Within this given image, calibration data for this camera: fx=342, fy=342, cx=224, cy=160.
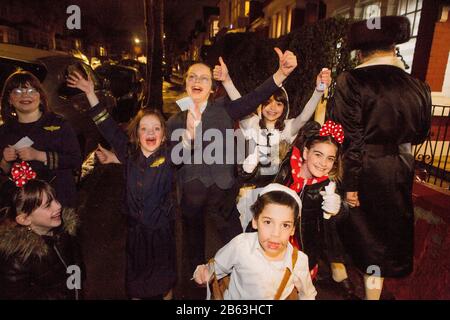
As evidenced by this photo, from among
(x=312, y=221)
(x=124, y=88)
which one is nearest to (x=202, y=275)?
(x=312, y=221)

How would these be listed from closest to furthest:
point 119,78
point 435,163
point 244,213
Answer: point 244,213 → point 435,163 → point 119,78

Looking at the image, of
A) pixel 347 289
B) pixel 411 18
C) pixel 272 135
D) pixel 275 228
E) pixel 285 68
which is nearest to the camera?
pixel 275 228

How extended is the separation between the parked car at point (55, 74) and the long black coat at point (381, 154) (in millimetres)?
3654

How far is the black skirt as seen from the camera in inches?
105

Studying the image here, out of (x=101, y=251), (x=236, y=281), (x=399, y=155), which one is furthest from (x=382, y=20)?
(x=101, y=251)

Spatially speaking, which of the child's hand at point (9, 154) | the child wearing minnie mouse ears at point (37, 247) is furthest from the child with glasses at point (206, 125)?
the child's hand at point (9, 154)

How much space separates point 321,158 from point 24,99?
2381 mm

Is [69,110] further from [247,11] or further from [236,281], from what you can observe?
[247,11]

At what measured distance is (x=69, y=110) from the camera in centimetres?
477

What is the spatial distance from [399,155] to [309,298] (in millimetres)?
1273

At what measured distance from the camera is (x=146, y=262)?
2.69 m

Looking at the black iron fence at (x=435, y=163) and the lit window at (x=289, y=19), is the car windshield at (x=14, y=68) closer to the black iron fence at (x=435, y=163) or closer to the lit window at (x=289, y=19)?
the black iron fence at (x=435, y=163)

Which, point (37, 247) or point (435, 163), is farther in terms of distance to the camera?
point (435, 163)

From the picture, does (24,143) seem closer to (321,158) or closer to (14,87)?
(14,87)
